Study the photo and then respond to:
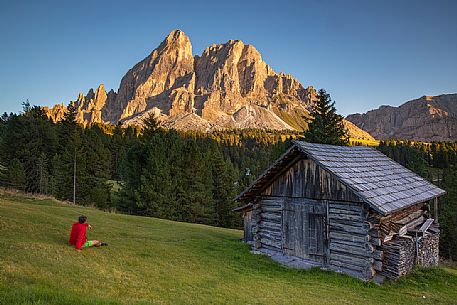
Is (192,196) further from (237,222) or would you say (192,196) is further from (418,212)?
(418,212)

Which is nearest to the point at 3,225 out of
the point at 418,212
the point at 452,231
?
the point at 418,212

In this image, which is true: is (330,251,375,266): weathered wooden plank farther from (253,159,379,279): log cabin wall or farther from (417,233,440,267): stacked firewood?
(417,233,440,267): stacked firewood

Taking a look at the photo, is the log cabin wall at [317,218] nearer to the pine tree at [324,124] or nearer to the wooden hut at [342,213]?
the wooden hut at [342,213]

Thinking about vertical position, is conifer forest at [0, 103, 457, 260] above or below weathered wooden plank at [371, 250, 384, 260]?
above

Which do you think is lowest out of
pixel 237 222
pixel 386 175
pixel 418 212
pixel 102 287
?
pixel 237 222

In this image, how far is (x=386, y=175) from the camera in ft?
59.9

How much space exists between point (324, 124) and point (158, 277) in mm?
34838

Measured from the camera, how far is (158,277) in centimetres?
1093

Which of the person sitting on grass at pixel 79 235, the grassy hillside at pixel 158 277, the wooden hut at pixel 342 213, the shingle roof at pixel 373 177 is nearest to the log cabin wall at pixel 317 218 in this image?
the wooden hut at pixel 342 213

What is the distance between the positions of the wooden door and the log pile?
110 inches

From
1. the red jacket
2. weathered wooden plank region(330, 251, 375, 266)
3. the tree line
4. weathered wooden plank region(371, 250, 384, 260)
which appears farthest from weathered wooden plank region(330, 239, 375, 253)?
the tree line

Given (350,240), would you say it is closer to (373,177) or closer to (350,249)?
(350,249)

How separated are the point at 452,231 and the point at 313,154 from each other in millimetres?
39323

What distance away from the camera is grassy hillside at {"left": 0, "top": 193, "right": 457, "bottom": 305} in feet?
26.3
